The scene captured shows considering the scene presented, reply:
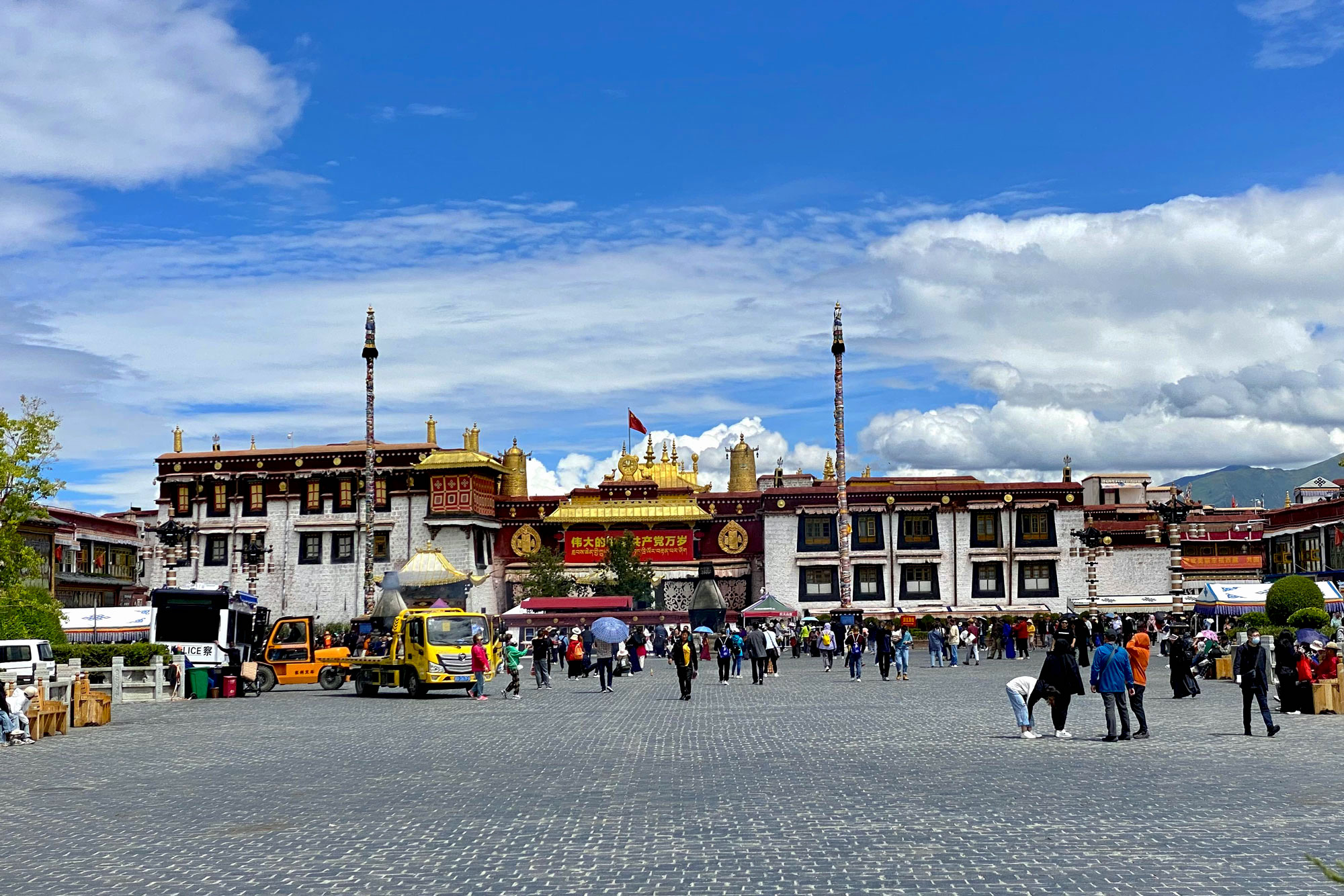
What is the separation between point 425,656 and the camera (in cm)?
3422

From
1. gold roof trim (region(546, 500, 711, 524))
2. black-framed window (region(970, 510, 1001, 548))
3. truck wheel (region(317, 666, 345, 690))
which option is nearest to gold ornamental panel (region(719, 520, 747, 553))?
gold roof trim (region(546, 500, 711, 524))

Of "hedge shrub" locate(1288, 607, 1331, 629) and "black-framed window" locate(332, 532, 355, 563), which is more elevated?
"black-framed window" locate(332, 532, 355, 563)

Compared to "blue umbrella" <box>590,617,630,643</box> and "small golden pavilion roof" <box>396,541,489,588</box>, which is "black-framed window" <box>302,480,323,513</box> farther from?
"blue umbrella" <box>590,617,630,643</box>

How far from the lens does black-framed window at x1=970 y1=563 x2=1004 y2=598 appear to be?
7156 cm

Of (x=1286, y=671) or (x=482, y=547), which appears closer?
(x=1286, y=671)

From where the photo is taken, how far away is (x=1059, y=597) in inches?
2808

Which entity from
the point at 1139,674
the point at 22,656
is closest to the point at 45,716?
the point at 22,656

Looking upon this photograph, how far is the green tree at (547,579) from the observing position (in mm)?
70438

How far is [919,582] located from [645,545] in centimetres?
1410

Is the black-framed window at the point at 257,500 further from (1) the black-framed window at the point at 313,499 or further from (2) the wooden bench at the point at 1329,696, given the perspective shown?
(2) the wooden bench at the point at 1329,696

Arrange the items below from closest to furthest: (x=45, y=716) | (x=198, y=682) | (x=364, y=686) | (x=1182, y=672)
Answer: (x=45, y=716)
(x=1182, y=672)
(x=364, y=686)
(x=198, y=682)

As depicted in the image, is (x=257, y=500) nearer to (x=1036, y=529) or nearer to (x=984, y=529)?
(x=984, y=529)

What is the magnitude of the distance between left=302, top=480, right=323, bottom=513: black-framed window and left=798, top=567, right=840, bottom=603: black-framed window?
25069 mm

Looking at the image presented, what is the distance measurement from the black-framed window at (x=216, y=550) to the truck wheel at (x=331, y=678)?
121ft
